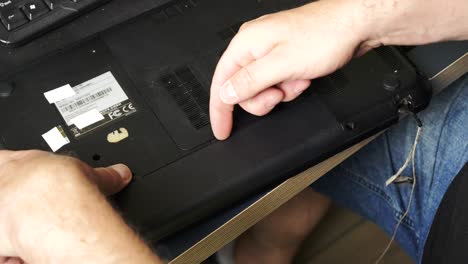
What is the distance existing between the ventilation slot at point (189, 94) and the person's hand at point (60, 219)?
0.51 feet

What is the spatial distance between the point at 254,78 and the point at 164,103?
109 mm

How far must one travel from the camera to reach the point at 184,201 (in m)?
0.60

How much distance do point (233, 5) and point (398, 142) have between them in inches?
12.4

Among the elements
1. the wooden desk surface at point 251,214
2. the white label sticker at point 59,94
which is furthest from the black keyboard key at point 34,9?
the wooden desk surface at point 251,214

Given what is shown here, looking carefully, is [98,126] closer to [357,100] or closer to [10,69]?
[10,69]

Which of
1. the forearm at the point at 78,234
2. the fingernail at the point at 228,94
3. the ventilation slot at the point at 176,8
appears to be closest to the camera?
the forearm at the point at 78,234

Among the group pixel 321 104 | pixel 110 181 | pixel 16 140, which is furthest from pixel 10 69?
pixel 321 104

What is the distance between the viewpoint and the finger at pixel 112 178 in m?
0.57

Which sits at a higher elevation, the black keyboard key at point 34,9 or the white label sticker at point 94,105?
the black keyboard key at point 34,9

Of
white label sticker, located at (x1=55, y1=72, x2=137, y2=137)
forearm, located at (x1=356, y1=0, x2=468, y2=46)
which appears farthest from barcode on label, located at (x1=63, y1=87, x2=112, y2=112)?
forearm, located at (x1=356, y1=0, x2=468, y2=46)

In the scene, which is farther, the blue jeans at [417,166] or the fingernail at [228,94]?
the blue jeans at [417,166]

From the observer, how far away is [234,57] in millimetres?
639

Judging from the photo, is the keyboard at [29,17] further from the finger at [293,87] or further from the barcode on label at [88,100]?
the finger at [293,87]

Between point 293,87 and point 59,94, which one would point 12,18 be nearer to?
point 59,94
